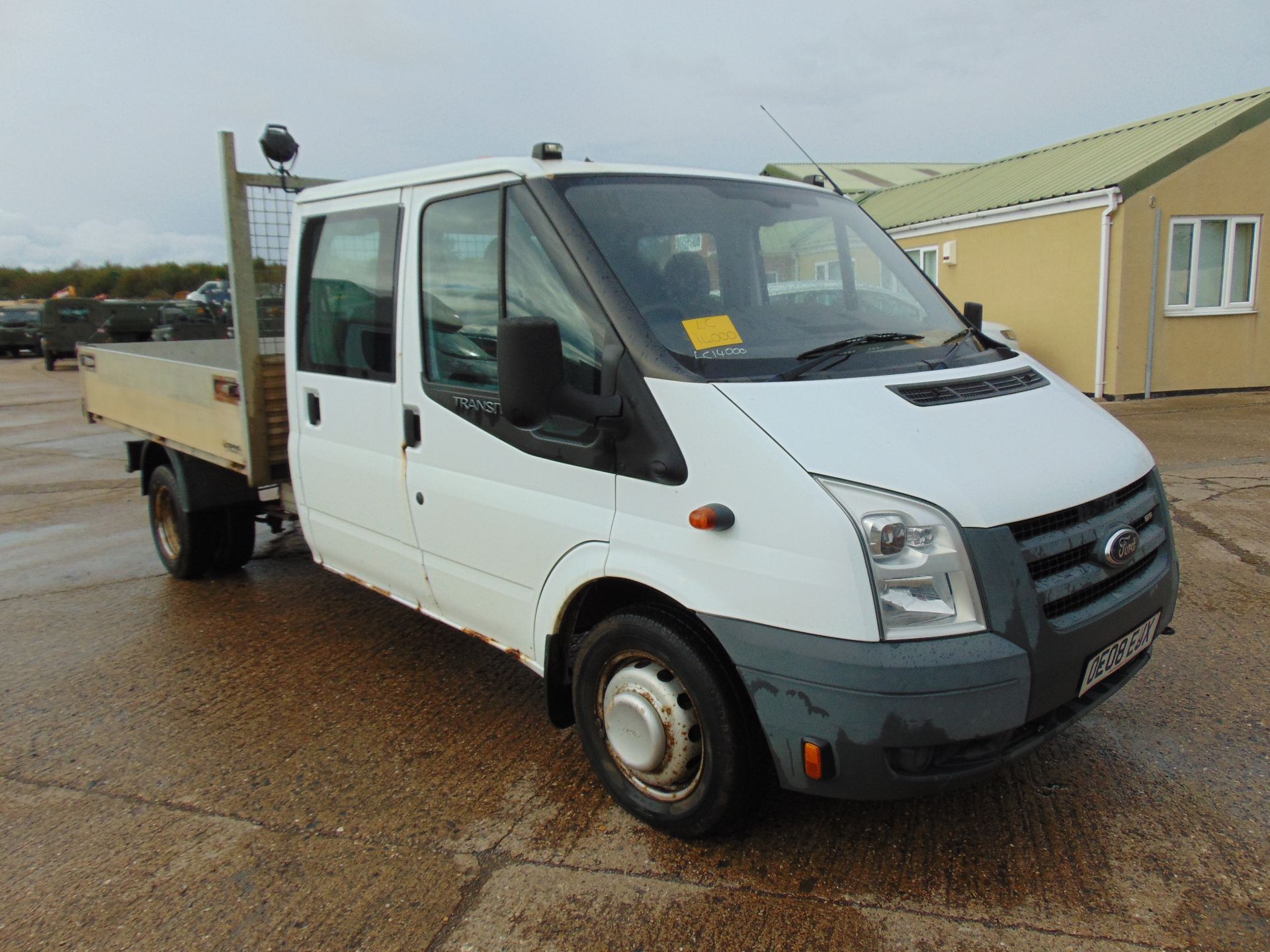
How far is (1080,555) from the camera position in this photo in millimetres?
2738

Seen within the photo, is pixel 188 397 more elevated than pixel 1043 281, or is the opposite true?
pixel 1043 281

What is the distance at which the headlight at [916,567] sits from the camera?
244 cm

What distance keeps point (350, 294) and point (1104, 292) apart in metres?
12.0

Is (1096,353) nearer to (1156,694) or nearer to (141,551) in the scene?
(1156,694)

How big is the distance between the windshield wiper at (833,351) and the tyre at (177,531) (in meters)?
4.34

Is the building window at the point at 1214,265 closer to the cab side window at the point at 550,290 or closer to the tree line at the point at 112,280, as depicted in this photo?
the cab side window at the point at 550,290

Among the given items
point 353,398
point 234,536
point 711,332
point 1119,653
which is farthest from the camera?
point 234,536

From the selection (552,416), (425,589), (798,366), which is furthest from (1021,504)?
(425,589)

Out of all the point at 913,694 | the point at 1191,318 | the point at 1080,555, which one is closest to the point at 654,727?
the point at 913,694

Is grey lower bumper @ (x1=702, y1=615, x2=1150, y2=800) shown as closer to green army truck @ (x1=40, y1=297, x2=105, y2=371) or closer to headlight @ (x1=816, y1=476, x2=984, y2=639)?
headlight @ (x1=816, y1=476, x2=984, y2=639)

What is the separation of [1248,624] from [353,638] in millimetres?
4578

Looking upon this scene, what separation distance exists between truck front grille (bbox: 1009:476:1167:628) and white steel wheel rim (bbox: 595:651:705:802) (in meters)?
1.05

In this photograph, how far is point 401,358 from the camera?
3754mm

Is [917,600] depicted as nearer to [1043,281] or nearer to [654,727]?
[654,727]
